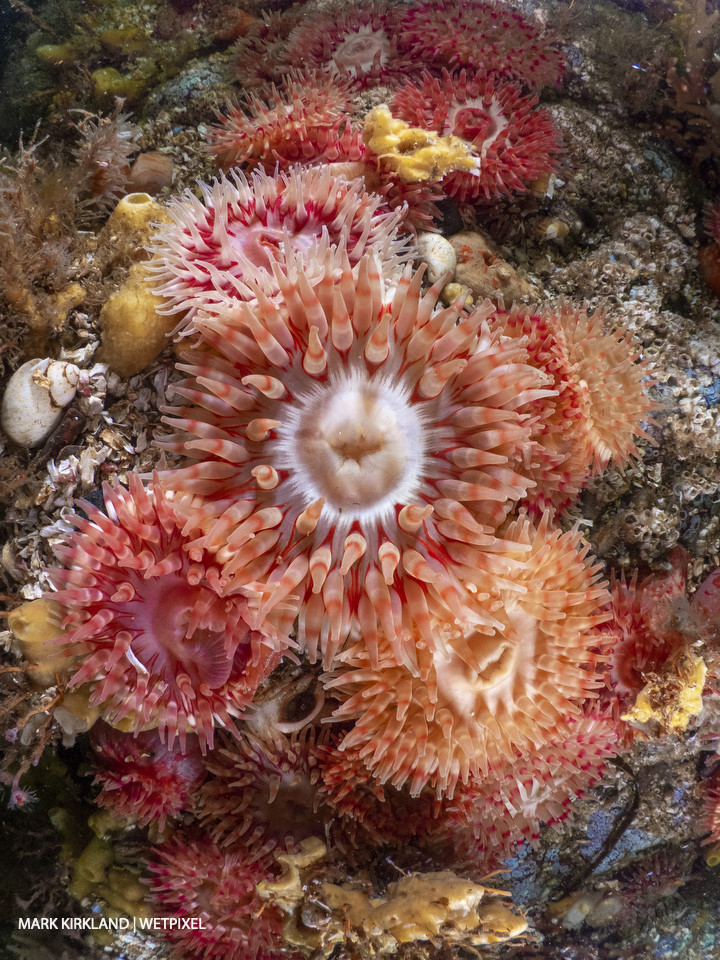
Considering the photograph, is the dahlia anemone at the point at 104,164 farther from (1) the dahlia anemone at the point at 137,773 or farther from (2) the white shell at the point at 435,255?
(1) the dahlia anemone at the point at 137,773

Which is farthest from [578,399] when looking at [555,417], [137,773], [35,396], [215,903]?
[215,903]

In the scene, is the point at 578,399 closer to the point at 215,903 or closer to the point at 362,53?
the point at 362,53

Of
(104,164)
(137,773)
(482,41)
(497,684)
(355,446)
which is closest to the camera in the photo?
(355,446)

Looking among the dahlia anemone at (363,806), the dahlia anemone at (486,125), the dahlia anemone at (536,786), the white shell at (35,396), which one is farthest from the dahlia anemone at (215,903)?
the dahlia anemone at (486,125)

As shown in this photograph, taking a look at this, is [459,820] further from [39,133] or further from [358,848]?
[39,133]

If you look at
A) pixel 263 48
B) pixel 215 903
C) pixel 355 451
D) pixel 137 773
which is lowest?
pixel 215 903

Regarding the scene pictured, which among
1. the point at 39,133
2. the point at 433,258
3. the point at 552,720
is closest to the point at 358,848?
the point at 552,720
